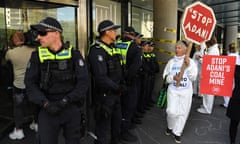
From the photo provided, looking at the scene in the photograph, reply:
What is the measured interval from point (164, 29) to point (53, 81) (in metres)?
5.21

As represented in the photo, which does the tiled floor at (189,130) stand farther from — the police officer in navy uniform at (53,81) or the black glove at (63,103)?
the black glove at (63,103)

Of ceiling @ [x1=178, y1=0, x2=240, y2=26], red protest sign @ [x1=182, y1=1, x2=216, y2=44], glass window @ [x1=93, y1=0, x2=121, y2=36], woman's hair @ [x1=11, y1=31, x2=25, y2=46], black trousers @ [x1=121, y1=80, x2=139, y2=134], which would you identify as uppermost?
ceiling @ [x1=178, y1=0, x2=240, y2=26]

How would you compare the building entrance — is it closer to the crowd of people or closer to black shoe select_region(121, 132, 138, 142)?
the crowd of people

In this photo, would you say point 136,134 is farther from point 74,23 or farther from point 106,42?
point 74,23

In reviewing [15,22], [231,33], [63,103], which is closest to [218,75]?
[63,103]

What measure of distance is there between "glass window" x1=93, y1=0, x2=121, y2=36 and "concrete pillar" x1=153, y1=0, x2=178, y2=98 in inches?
44.2

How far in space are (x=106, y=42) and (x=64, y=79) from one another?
3.30ft

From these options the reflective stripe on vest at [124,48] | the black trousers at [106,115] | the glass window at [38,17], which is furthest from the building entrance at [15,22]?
the black trousers at [106,115]

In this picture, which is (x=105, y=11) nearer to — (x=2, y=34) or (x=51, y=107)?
(x=2, y=34)

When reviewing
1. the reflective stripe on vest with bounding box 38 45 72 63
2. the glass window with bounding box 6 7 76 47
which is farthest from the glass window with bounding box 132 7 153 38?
the reflective stripe on vest with bounding box 38 45 72 63

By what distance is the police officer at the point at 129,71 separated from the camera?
158 inches

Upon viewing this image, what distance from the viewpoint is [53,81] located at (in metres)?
2.40

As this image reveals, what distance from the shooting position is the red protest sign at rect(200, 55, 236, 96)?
157 inches

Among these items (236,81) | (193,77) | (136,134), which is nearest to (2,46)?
(136,134)
